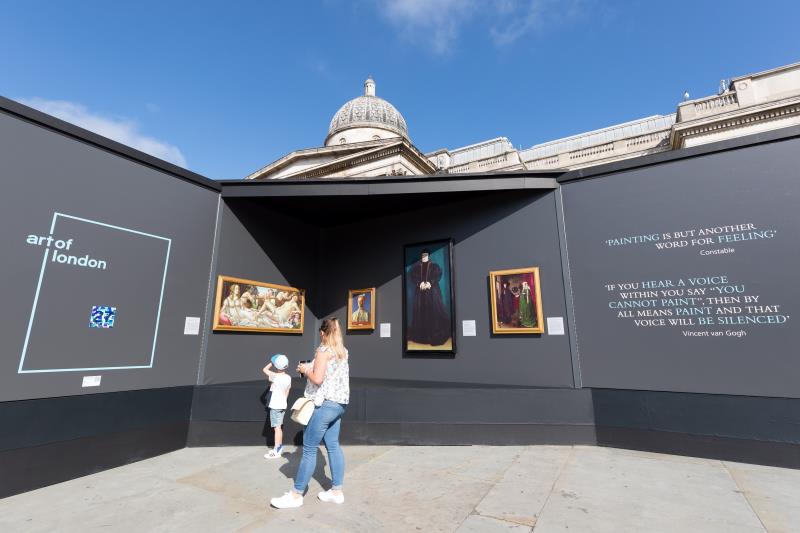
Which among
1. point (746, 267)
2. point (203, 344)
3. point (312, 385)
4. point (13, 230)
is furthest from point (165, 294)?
point (746, 267)

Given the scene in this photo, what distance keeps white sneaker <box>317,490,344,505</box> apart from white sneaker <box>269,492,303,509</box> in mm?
204

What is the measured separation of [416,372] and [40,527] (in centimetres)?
497

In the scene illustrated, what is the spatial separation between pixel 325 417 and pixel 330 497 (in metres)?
0.87

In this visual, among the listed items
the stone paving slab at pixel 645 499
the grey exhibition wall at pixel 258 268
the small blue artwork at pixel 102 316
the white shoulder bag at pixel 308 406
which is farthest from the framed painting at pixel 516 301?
the small blue artwork at pixel 102 316

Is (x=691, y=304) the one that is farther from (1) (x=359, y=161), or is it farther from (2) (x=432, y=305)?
(1) (x=359, y=161)

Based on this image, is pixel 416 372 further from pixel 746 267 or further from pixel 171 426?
pixel 746 267

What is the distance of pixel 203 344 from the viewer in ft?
18.9

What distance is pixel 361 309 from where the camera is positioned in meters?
7.48

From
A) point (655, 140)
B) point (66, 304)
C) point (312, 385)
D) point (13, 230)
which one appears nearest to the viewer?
point (312, 385)

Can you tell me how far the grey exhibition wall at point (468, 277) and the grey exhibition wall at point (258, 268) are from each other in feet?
2.24

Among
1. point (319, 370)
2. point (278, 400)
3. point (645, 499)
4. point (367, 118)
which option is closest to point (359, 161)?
point (367, 118)

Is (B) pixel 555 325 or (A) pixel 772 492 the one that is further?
(B) pixel 555 325

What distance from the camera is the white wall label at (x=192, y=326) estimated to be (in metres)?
5.57

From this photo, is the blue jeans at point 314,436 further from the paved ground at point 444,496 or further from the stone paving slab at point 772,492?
the stone paving slab at point 772,492
